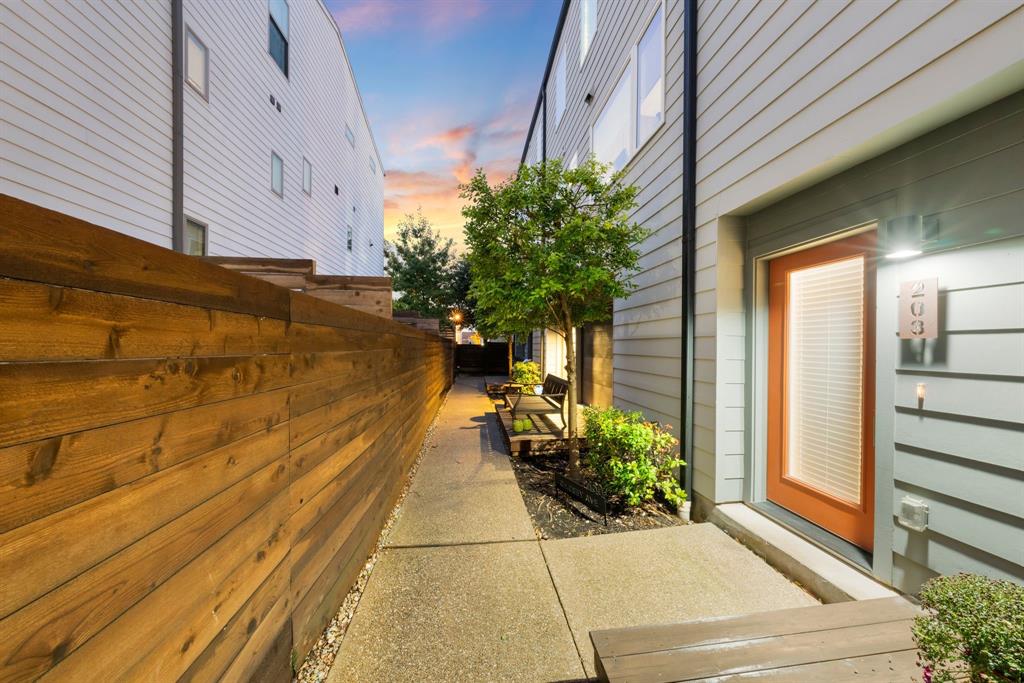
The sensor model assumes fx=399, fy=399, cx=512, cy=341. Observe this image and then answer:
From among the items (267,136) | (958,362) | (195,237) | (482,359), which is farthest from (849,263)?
(482,359)

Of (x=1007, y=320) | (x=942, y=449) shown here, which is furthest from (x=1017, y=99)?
(x=942, y=449)

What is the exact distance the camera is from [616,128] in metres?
5.79

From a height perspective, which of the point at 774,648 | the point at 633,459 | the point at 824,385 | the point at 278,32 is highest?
the point at 278,32

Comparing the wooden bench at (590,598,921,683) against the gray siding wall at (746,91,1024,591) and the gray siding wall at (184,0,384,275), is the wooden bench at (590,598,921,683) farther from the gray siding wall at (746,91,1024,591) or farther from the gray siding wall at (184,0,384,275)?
the gray siding wall at (184,0,384,275)

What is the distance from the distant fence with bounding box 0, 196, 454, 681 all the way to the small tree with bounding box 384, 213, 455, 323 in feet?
63.7

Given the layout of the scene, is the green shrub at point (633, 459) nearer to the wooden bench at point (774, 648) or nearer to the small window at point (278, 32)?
the wooden bench at point (774, 648)

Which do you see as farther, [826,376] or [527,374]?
[527,374]

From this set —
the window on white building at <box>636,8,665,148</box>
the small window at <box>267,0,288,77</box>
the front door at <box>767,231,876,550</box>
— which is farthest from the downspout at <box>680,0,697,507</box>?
the small window at <box>267,0,288,77</box>

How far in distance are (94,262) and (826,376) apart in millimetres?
3883

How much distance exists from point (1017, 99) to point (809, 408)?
2068 mm

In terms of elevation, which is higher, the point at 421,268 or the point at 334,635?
the point at 421,268

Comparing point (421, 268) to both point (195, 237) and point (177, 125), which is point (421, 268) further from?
point (177, 125)

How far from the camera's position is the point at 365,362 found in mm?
2828

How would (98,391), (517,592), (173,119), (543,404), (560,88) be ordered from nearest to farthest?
(98,391) < (517,592) < (173,119) < (543,404) < (560,88)
